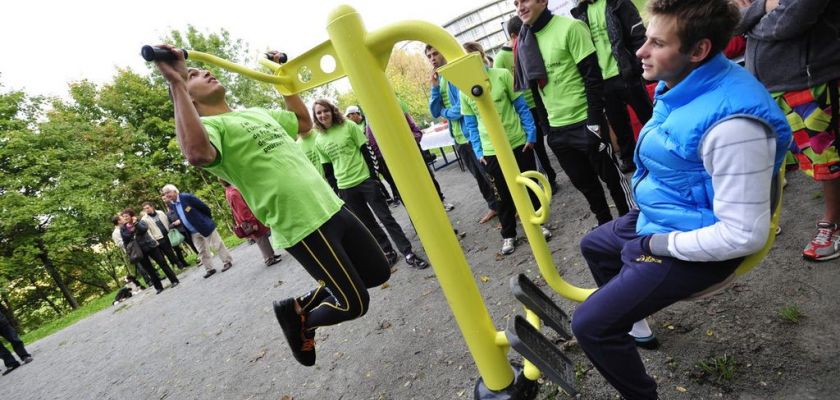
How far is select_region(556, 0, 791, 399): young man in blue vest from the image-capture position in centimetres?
115

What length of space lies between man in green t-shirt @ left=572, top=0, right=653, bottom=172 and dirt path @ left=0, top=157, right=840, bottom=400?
1118 millimetres

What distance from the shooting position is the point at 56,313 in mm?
21453

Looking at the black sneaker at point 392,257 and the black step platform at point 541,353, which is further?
the black sneaker at point 392,257

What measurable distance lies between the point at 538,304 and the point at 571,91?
194cm

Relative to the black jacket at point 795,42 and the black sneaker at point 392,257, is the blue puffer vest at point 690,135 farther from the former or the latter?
the black sneaker at point 392,257

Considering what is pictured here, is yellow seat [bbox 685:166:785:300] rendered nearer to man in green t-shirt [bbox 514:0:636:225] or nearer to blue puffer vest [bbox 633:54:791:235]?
blue puffer vest [bbox 633:54:791:235]

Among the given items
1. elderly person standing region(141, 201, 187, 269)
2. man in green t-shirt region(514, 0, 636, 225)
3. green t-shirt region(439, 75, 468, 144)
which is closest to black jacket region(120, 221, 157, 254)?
elderly person standing region(141, 201, 187, 269)

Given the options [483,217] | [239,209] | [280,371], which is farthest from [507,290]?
[239,209]

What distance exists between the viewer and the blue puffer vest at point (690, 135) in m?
1.18

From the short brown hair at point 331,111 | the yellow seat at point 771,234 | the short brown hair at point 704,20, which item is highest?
the short brown hair at point 331,111

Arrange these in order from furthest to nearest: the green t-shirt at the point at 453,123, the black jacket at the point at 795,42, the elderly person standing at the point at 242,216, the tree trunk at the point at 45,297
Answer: the tree trunk at the point at 45,297
the elderly person standing at the point at 242,216
the green t-shirt at the point at 453,123
the black jacket at the point at 795,42

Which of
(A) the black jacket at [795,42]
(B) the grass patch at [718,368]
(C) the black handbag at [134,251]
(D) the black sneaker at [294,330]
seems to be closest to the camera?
(B) the grass patch at [718,368]

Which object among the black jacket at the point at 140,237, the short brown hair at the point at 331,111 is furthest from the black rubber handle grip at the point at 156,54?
the black jacket at the point at 140,237

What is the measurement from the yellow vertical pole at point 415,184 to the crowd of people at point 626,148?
41 cm
